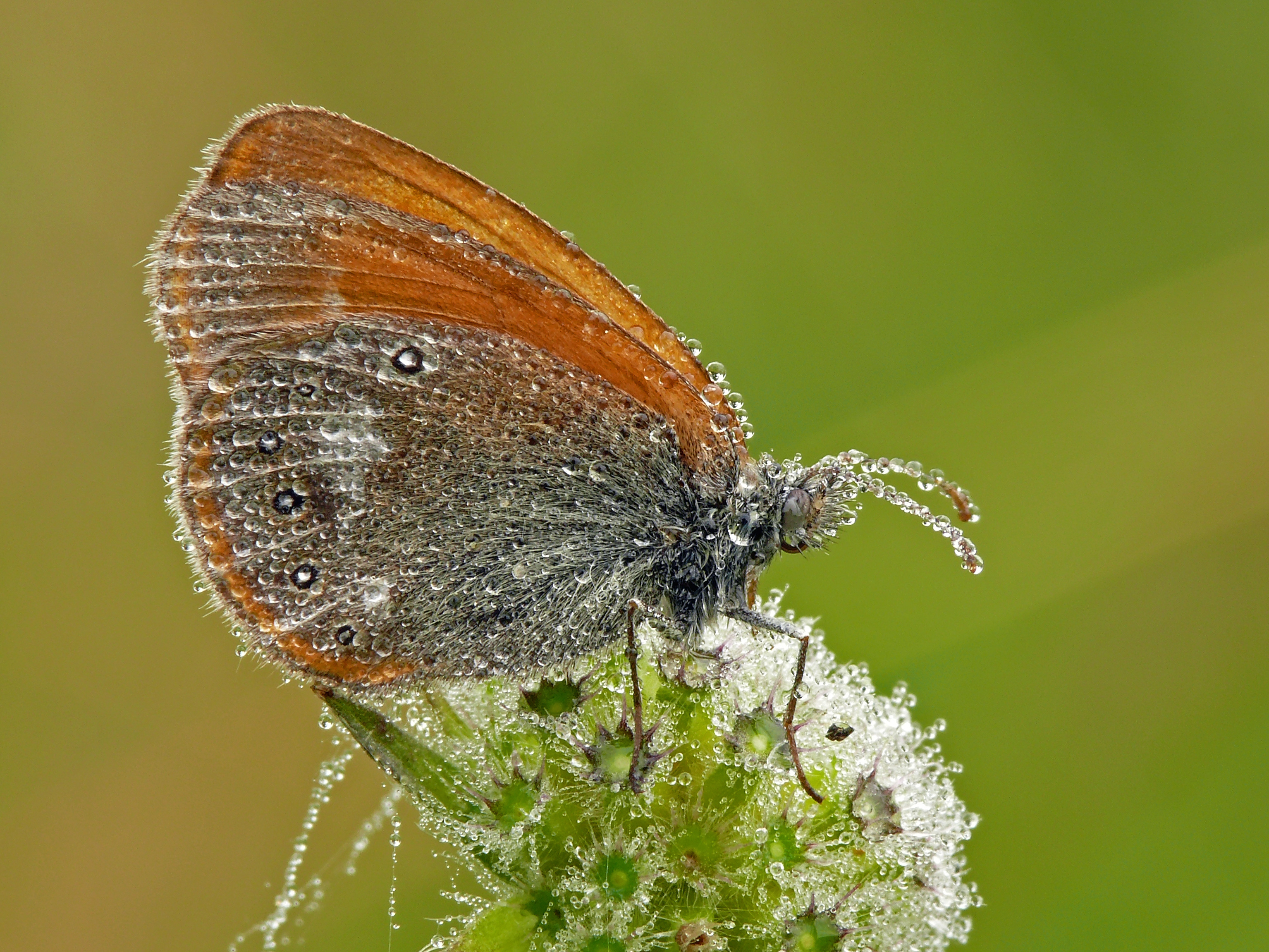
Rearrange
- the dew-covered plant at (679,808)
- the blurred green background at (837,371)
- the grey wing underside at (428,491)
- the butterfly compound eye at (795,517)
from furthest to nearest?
the blurred green background at (837,371) → the butterfly compound eye at (795,517) → the grey wing underside at (428,491) → the dew-covered plant at (679,808)

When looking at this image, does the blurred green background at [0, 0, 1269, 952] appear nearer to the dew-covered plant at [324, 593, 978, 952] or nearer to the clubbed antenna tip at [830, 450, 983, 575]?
the clubbed antenna tip at [830, 450, 983, 575]

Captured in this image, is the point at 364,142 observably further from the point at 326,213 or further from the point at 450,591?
the point at 450,591

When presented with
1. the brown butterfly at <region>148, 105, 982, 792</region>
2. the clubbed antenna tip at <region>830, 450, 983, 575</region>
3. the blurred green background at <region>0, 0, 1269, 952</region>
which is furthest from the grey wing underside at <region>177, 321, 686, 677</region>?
the blurred green background at <region>0, 0, 1269, 952</region>

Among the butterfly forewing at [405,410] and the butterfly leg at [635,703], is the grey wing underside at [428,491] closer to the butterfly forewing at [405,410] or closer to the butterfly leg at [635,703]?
the butterfly forewing at [405,410]

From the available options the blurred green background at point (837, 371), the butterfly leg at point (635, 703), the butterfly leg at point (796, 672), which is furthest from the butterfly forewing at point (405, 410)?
the blurred green background at point (837, 371)

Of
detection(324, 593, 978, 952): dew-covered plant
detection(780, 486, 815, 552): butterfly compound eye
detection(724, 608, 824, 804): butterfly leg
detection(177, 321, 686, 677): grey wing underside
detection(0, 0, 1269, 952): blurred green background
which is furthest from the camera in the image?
detection(0, 0, 1269, 952): blurred green background

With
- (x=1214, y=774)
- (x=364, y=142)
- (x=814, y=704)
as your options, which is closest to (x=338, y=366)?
(x=364, y=142)
